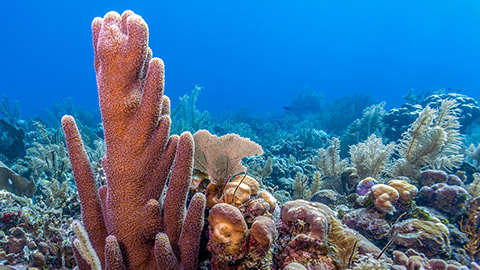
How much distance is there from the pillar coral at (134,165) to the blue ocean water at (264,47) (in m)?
84.9

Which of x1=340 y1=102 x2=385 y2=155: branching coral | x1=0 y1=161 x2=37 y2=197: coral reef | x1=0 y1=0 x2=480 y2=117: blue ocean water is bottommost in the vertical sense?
x1=0 y1=161 x2=37 y2=197: coral reef

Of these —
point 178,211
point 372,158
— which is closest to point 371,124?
point 372,158

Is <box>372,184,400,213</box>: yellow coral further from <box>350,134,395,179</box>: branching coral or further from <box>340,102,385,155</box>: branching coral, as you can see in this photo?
<box>340,102,385,155</box>: branching coral

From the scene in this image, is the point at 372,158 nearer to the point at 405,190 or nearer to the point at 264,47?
the point at 405,190

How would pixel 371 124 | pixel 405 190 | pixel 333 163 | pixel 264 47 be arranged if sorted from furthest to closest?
pixel 264 47, pixel 371 124, pixel 333 163, pixel 405 190

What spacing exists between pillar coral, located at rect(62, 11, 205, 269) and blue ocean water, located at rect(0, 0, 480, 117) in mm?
84886

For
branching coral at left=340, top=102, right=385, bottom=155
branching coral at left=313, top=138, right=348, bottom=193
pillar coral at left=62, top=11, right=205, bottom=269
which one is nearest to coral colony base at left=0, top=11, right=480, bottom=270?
pillar coral at left=62, top=11, right=205, bottom=269

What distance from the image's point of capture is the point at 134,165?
1602 mm

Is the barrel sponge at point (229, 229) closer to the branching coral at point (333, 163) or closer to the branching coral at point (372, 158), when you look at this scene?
the branching coral at point (333, 163)

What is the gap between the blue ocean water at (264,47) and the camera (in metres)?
101

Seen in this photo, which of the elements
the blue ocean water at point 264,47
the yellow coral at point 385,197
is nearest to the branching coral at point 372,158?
the yellow coral at point 385,197

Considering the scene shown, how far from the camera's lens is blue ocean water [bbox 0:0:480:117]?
101 m

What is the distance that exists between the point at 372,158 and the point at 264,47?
146 metres

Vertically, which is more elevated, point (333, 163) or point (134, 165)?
point (333, 163)
